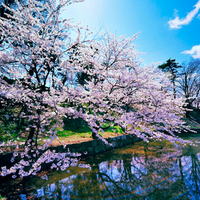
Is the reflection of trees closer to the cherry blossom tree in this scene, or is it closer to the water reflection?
the water reflection

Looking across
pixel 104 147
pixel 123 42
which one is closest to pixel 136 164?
pixel 104 147

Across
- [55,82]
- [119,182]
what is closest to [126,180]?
[119,182]

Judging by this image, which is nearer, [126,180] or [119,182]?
[119,182]

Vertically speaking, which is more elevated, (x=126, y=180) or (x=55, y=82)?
(x=55, y=82)

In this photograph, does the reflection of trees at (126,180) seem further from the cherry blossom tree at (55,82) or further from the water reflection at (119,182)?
the cherry blossom tree at (55,82)

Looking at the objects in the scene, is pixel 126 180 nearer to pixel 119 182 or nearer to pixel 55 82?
pixel 119 182

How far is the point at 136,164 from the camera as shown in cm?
601

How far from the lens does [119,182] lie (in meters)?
4.43

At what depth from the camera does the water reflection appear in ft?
12.1

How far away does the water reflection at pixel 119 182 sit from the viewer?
12.1 feet

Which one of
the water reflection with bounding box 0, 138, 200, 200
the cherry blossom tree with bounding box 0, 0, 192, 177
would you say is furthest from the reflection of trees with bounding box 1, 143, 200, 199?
the cherry blossom tree with bounding box 0, 0, 192, 177

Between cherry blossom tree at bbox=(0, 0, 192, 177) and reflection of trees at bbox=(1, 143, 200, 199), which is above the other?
cherry blossom tree at bbox=(0, 0, 192, 177)

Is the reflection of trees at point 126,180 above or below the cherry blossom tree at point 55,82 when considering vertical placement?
below

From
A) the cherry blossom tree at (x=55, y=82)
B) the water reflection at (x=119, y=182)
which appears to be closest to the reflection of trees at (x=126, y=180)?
the water reflection at (x=119, y=182)
